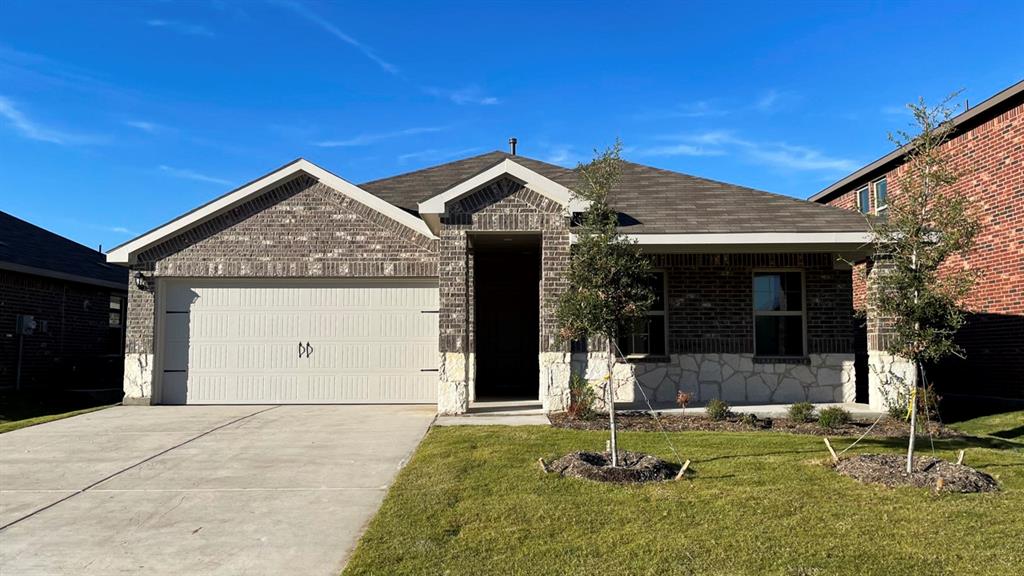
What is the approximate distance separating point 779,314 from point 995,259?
4494 mm

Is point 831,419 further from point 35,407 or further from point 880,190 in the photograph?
point 35,407

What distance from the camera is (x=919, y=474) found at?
6.67m

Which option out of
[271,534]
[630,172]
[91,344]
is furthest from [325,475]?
[91,344]

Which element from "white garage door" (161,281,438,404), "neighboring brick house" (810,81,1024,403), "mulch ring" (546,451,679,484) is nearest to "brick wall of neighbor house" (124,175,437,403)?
"white garage door" (161,281,438,404)

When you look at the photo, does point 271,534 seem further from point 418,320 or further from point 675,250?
point 675,250

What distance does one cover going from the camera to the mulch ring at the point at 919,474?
6.34 meters

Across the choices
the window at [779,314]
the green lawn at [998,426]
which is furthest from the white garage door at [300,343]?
the green lawn at [998,426]

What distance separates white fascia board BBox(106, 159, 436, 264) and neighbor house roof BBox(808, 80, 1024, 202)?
853cm

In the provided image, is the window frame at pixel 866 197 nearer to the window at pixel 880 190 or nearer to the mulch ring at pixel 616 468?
the window at pixel 880 190

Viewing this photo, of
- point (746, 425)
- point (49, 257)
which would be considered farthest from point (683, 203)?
point (49, 257)

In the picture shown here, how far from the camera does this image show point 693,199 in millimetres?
13375

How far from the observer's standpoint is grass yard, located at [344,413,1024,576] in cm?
448

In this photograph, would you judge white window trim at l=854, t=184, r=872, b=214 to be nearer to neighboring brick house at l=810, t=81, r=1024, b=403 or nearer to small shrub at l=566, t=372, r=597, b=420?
neighboring brick house at l=810, t=81, r=1024, b=403

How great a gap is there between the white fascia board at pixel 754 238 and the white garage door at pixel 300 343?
402 cm
